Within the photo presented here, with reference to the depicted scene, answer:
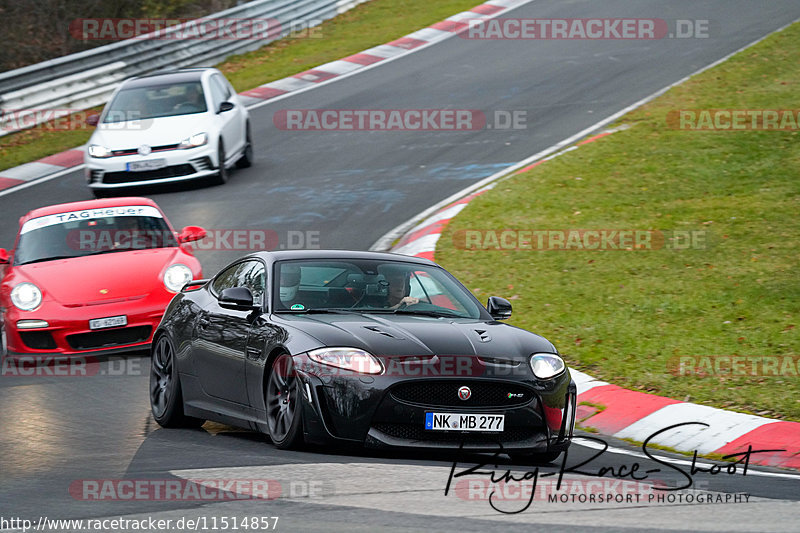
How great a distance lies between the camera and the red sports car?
37.4ft

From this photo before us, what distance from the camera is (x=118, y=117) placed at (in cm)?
1919

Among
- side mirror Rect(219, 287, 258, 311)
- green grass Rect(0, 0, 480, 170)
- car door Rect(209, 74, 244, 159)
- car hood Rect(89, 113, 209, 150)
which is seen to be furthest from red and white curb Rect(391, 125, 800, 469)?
green grass Rect(0, 0, 480, 170)

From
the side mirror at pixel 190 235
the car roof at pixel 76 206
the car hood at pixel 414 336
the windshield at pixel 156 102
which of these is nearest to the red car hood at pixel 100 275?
the side mirror at pixel 190 235

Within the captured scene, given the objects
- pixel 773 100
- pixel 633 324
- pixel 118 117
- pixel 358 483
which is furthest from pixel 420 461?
pixel 773 100

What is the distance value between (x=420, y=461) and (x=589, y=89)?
17.2 meters

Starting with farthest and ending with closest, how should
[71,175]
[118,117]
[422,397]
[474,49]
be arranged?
[474,49] → [71,175] → [118,117] → [422,397]

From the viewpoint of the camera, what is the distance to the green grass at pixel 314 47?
23.2 metres

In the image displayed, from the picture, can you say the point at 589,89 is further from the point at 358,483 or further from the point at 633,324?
the point at 358,483

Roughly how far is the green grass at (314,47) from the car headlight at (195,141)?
4.55 meters

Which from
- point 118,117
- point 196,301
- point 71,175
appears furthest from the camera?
point 71,175
